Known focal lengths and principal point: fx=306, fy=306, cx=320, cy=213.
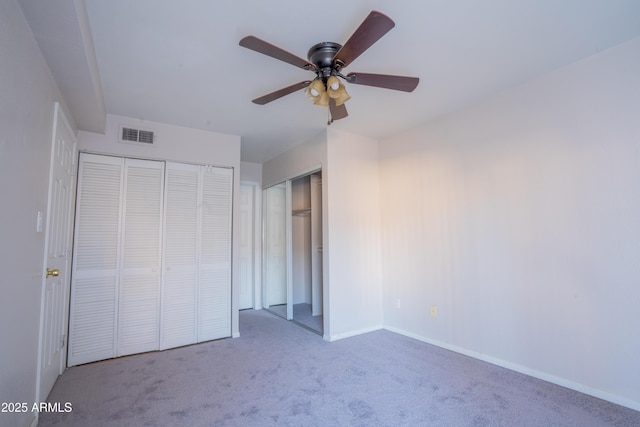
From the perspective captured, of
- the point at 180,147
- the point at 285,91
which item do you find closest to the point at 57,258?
the point at 180,147

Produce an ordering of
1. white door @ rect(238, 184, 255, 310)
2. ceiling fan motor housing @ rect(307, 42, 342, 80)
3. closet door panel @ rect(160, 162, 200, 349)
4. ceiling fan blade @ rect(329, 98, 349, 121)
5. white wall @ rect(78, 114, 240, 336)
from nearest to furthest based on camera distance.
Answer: ceiling fan motor housing @ rect(307, 42, 342, 80) < ceiling fan blade @ rect(329, 98, 349, 121) < white wall @ rect(78, 114, 240, 336) < closet door panel @ rect(160, 162, 200, 349) < white door @ rect(238, 184, 255, 310)

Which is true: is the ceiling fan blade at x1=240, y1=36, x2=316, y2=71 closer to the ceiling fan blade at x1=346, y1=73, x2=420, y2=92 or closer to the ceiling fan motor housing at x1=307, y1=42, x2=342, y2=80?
the ceiling fan motor housing at x1=307, y1=42, x2=342, y2=80

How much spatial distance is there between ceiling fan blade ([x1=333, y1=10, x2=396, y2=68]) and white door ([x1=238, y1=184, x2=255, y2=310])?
3753mm

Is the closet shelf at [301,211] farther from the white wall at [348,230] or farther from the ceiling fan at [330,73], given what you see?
the ceiling fan at [330,73]

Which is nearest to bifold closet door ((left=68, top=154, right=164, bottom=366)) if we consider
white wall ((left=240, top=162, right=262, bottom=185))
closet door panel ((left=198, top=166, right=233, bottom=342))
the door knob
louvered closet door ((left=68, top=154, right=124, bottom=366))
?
louvered closet door ((left=68, top=154, right=124, bottom=366))

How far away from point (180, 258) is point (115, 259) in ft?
2.03

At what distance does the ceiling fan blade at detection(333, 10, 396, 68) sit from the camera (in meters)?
1.43

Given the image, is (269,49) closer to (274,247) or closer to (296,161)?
(296,161)

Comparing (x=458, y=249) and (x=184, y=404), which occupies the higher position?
(x=458, y=249)

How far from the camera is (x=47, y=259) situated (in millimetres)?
2178

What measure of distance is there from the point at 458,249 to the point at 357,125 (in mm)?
1787

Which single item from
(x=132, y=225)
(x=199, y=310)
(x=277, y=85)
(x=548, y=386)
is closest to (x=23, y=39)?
(x=277, y=85)

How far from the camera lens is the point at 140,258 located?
331 centimetres

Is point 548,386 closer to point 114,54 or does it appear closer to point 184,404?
point 184,404
